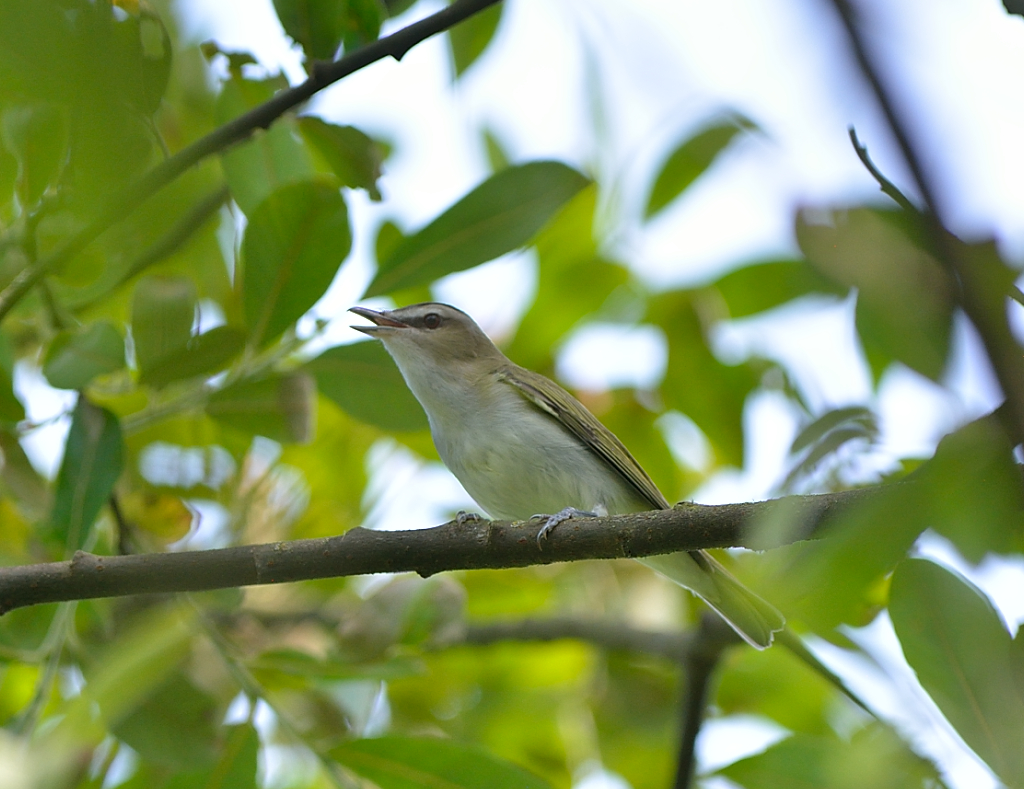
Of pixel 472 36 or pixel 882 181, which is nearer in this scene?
pixel 882 181

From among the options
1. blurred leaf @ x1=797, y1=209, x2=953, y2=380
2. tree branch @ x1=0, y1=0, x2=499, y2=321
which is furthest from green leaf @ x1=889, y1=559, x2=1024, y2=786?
Result: tree branch @ x1=0, y1=0, x2=499, y2=321

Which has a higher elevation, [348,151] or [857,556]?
[857,556]

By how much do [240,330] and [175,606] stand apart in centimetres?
93

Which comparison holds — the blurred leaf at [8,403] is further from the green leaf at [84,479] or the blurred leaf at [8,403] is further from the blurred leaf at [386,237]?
the blurred leaf at [386,237]

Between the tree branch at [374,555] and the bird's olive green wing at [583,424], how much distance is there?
1.35 m

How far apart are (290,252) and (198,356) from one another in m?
0.38

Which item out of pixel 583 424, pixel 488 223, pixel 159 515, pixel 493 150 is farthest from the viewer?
pixel 493 150

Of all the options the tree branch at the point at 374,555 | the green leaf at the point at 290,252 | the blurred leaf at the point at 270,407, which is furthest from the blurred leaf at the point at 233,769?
the green leaf at the point at 290,252

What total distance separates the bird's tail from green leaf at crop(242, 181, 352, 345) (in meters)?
1.52

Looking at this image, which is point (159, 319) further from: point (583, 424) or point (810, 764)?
point (810, 764)

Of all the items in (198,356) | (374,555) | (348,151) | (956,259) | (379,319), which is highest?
(956,259)

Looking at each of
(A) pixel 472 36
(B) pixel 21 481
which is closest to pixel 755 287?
(A) pixel 472 36

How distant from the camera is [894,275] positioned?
98cm

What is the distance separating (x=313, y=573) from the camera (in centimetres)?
227
